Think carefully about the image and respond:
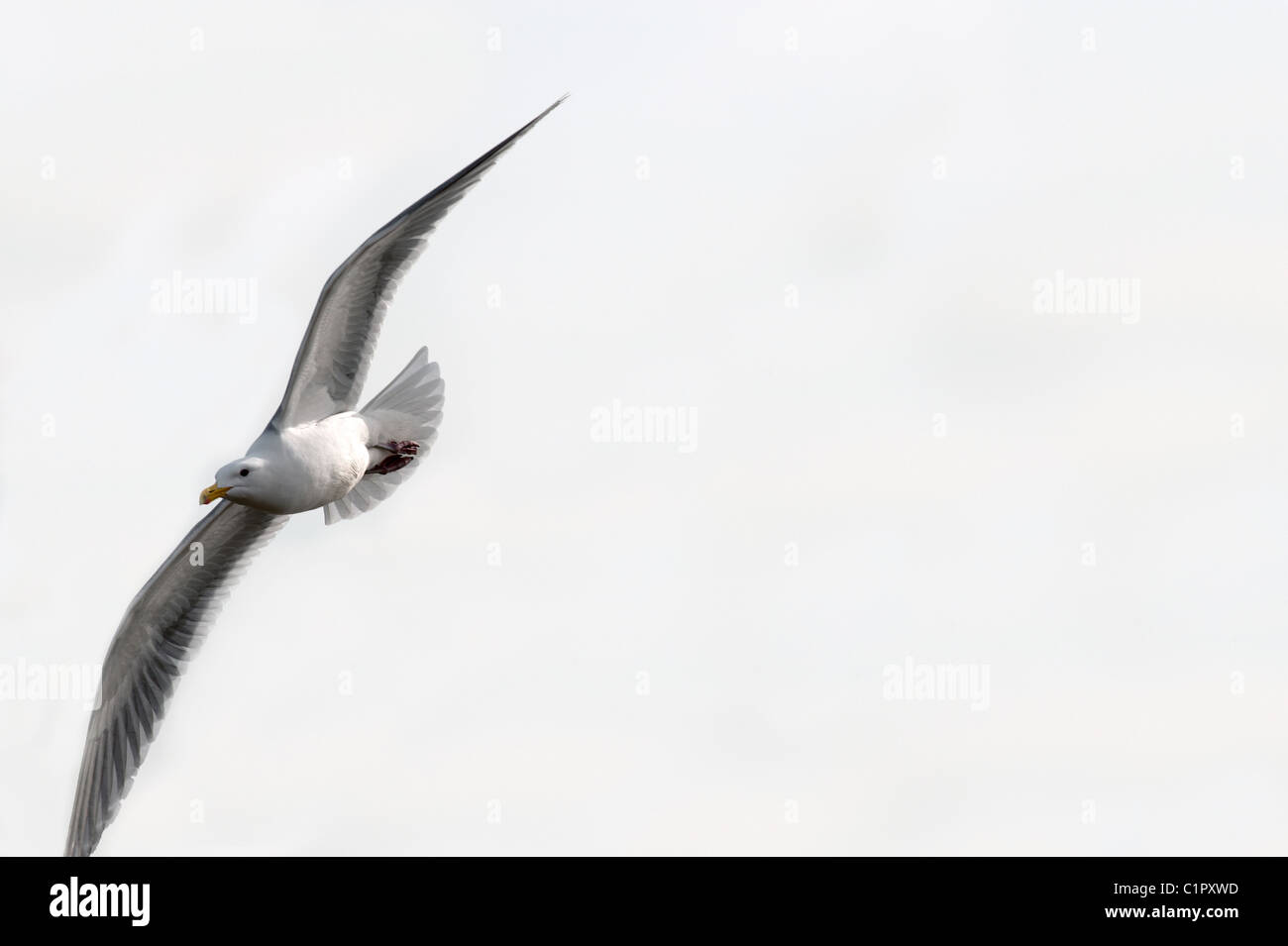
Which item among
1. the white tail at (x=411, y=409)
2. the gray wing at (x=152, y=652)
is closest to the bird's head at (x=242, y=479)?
the white tail at (x=411, y=409)

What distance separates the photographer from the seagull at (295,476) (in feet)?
31.9

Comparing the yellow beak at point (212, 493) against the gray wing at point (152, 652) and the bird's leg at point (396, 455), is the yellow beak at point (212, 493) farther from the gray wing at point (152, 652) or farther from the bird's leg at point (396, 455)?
the gray wing at point (152, 652)

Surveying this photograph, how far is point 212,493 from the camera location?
954cm

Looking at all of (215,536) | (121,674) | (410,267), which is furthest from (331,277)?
→ (121,674)

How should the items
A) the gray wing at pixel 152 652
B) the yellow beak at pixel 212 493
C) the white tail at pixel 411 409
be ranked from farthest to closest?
the gray wing at pixel 152 652, the white tail at pixel 411 409, the yellow beak at pixel 212 493

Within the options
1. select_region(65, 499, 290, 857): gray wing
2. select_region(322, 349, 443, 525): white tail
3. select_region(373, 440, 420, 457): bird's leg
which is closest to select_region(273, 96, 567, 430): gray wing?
select_region(322, 349, 443, 525): white tail

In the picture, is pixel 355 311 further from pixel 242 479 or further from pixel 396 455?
pixel 242 479

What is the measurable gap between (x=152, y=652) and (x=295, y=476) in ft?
8.73

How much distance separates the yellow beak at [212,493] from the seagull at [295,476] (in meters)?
0.01

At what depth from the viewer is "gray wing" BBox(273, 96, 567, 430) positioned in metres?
9.74

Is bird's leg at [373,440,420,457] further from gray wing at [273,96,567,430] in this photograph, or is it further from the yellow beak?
the yellow beak

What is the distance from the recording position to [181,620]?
11.7 metres

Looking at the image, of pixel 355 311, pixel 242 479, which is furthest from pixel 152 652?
pixel 355 311

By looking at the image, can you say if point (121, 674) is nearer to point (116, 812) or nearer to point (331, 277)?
point (116, 812)
